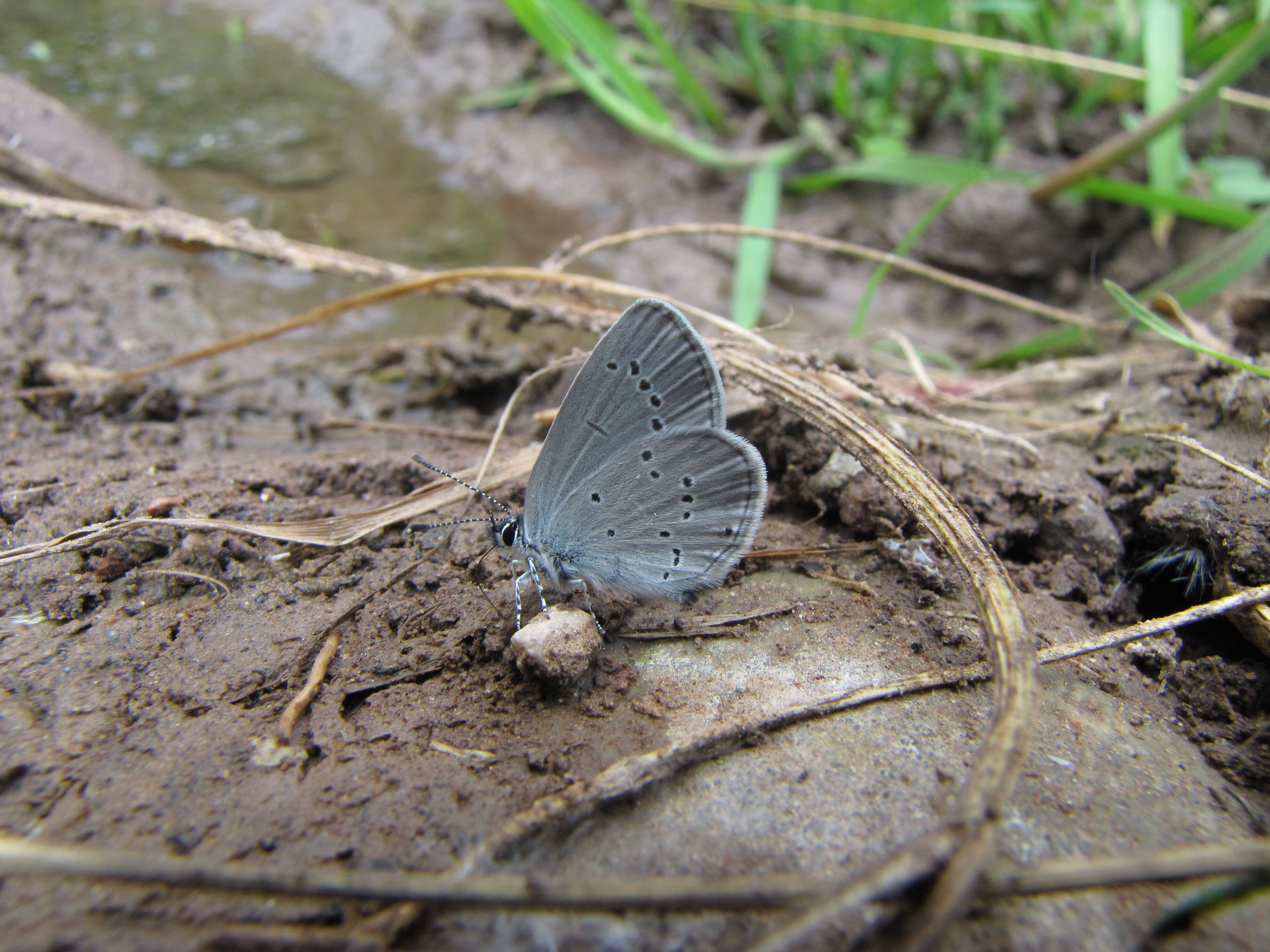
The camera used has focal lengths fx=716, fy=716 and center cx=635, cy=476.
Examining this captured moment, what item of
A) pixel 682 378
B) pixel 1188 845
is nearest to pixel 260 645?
pixel 682 378

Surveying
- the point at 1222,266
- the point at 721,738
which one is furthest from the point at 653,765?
the point at 1222,266

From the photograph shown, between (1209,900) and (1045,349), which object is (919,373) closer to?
(1045,349)

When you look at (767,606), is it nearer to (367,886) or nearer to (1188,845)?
(1188,845)

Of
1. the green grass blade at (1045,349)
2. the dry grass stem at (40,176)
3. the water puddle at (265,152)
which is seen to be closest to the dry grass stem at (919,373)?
the green grass blade at (1045,349)

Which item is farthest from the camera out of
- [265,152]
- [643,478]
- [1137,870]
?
[265,152]

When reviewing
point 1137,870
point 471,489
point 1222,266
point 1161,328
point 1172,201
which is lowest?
point 471,489

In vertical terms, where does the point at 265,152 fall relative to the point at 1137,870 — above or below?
below
